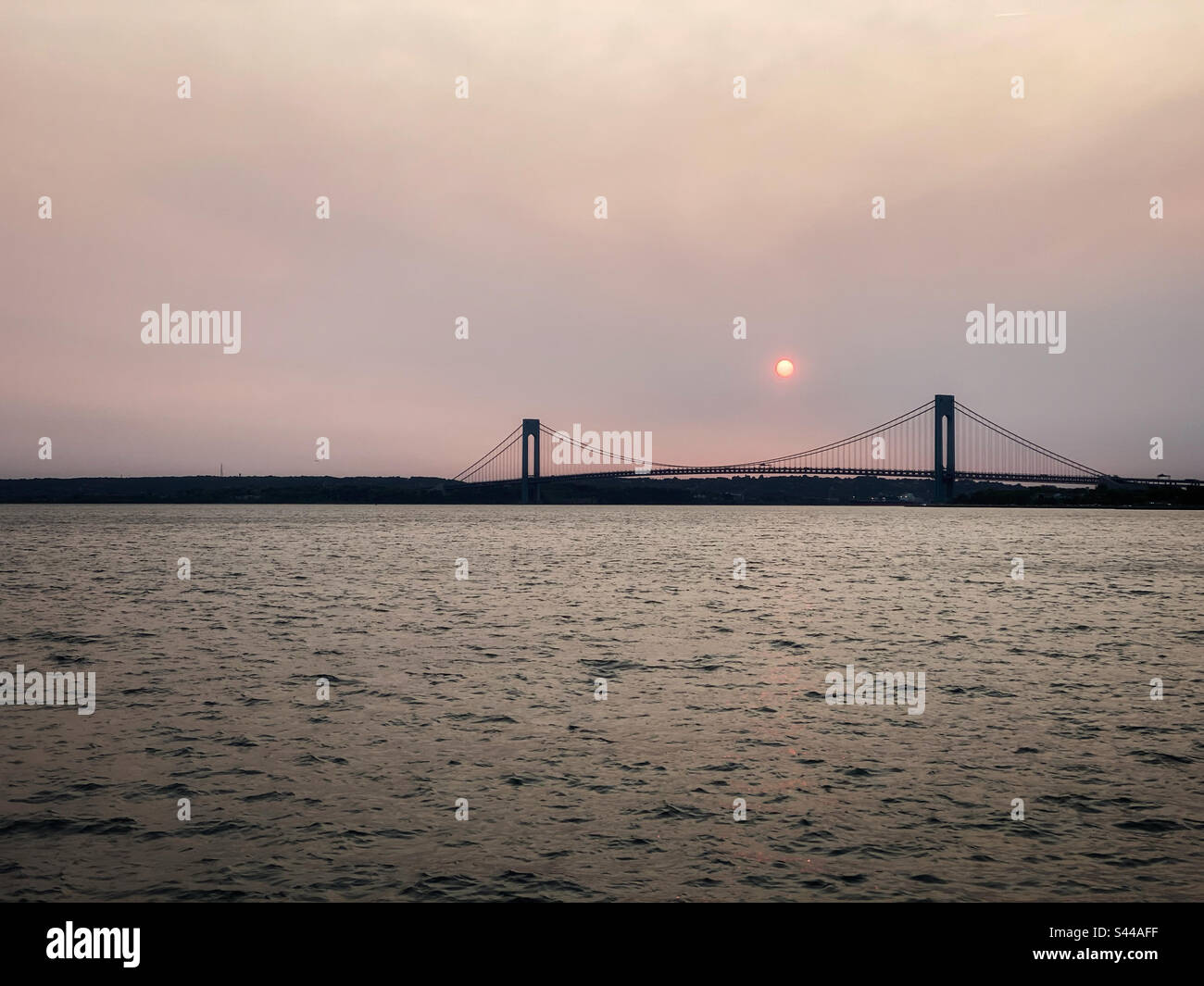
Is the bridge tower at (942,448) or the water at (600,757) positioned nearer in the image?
the water at (600,757)

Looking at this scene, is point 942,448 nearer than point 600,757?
No

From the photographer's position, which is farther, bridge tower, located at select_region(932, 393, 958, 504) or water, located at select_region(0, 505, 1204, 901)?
bridge tower, located at select_region(932, 393, 958, 504)

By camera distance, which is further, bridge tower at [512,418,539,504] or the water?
bridge tower at [512,418,539,504]

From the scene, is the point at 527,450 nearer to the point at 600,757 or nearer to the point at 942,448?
the point at 942,448

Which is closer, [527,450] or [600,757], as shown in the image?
[600,757]

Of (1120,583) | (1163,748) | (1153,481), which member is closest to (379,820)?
(1163,748)

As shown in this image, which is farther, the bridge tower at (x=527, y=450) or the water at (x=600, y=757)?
the bridge tower at (x=527, y=450)

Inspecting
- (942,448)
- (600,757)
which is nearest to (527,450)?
(942,448)

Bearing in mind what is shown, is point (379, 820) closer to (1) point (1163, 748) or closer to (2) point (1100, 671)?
(1) point (1163, 748)
